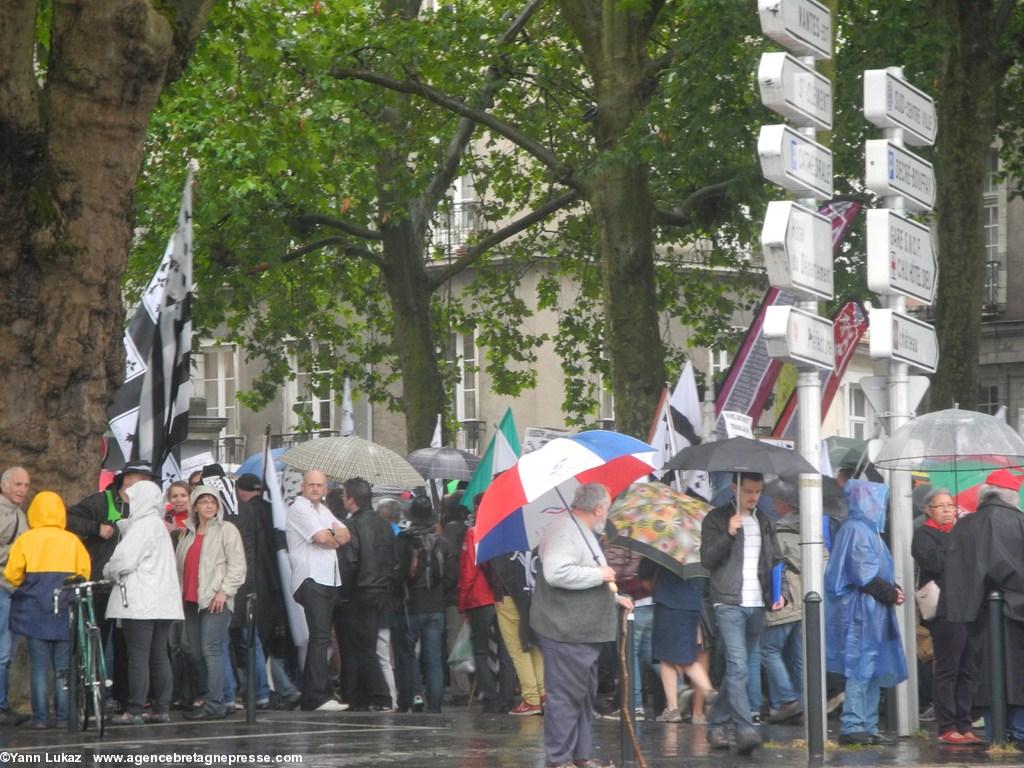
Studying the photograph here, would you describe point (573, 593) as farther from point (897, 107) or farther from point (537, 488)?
point (897, 107)

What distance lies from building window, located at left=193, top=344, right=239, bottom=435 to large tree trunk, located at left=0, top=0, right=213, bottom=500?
3858 centimetres

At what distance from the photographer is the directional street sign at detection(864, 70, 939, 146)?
14891 millimetres

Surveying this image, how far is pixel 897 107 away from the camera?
15.1m

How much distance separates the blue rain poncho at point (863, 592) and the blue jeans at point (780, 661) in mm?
1344

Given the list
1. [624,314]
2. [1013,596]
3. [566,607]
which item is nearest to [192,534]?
[566,607]

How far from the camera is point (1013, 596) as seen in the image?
555 inches

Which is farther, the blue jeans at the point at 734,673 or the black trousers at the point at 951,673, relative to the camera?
the black trousers at the point at 951,673

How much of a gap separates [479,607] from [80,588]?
4.33 m

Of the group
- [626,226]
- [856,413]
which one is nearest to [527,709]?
[626,226]

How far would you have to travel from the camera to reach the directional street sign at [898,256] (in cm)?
1473

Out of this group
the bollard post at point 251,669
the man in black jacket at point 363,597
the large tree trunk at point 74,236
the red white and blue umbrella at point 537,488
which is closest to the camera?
the red white and blue umbrella at point 537,488

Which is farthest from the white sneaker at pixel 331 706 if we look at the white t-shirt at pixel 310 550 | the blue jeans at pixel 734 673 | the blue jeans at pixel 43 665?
the blue jeans at pixel 734 673

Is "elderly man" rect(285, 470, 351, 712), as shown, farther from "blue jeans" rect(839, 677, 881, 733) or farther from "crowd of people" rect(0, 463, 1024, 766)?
"blue jeans" rect(839, 677, 881, 733)

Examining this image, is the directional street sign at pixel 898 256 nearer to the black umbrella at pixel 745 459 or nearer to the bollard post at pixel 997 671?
the black umbrella at pixel 745 459
